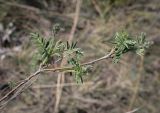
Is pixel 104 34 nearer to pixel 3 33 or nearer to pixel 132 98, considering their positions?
pixel 132 98

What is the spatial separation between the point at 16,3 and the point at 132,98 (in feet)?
2.48

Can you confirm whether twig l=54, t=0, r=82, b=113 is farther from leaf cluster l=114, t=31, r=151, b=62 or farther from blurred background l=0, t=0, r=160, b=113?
leaf cluster l=114, t=31, r=151, b=62

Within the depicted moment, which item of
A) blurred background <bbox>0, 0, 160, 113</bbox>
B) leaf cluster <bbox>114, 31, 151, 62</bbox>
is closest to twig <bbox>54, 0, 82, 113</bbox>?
blurred background <bbox>0, 0, 160, 113</bbox>

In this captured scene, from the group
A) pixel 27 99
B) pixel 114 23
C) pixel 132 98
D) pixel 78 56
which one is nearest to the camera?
pixel 78 56

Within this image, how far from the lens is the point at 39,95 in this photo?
1.98 metres

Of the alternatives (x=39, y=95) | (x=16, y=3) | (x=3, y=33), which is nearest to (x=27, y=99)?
(x=39, y=95)

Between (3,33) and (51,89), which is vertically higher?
(3,33)

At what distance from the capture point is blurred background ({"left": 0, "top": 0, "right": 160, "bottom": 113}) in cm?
199

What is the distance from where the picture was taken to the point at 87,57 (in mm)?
2129

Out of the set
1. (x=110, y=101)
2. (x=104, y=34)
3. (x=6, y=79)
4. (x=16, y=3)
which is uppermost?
(x=16, y=3)

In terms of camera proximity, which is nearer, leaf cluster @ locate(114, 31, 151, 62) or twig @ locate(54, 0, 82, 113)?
leaf cluster @ locate(114, 31, 151, 62)

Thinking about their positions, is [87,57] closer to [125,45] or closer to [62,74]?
[62,74]

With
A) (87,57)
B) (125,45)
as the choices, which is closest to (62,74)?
(87,57)

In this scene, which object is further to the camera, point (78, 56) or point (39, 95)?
point (39, 95)
